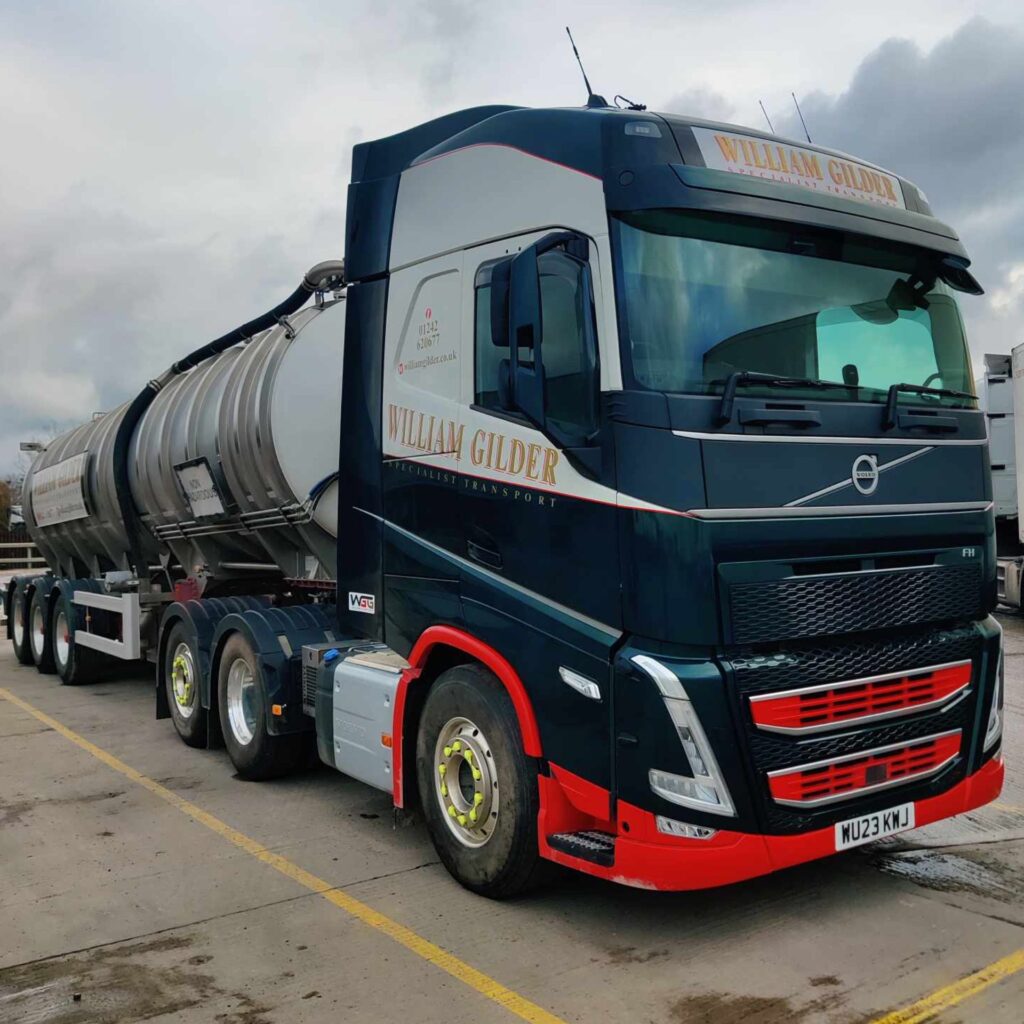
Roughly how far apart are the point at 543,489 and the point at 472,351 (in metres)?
0.91

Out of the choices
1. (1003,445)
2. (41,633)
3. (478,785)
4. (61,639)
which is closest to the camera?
(478,785)

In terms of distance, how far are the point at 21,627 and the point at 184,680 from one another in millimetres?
6571

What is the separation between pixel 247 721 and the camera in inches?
289

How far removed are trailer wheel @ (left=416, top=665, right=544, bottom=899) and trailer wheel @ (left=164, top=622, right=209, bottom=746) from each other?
330 centimetres

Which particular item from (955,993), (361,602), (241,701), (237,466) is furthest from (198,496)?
(955,993)

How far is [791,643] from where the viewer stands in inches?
166

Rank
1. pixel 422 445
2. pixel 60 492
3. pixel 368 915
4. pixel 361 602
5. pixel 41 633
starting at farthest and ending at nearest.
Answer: pixel 41 633 → pixel 60 492 → pixel 361 602 → pixel 422 445 → pixel 368 915

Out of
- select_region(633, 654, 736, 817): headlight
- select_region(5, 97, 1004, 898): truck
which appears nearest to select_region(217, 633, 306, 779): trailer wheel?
select_region(5, 97, 1004, 898): truck

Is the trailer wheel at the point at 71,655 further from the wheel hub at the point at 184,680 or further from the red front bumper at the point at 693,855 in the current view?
the red front bumper at the point at 693,855

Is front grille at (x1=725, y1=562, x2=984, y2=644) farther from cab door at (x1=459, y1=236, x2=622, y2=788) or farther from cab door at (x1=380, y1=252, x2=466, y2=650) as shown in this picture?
cab door at (x1=380, y1=252, x2=466, y2=650)

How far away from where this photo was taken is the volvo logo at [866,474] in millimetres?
4391

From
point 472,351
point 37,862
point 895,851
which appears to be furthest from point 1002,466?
point 37,862

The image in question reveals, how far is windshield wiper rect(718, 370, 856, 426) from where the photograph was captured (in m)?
4.11

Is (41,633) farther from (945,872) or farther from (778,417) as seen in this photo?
(778,417)
